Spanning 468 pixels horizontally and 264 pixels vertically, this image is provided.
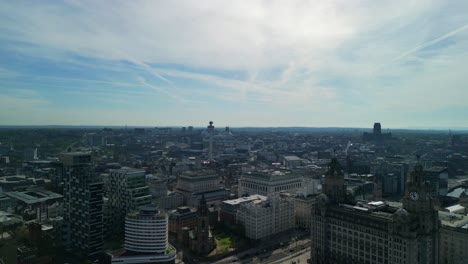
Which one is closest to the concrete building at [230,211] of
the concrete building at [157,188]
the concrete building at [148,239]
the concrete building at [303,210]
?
the concrete building at [303,210]

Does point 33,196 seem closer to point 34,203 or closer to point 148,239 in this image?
point 34,203

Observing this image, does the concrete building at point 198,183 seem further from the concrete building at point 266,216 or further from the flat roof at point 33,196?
the flat roof at point 33,196

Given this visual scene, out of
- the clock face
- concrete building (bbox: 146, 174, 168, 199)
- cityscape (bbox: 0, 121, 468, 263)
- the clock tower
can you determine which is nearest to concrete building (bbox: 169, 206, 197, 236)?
cityscape (bbox: 0, 121, 468, 263)

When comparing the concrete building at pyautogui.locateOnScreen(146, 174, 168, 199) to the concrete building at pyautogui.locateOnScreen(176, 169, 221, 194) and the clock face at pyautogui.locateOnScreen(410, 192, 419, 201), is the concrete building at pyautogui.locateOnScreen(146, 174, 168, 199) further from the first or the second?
the clock face at pyautogui.locateOnScreen(410, 192, 419, 201)

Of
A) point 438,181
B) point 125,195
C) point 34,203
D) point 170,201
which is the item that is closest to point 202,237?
point 125,195

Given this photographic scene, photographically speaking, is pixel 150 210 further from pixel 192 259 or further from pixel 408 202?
pixel 408 202
